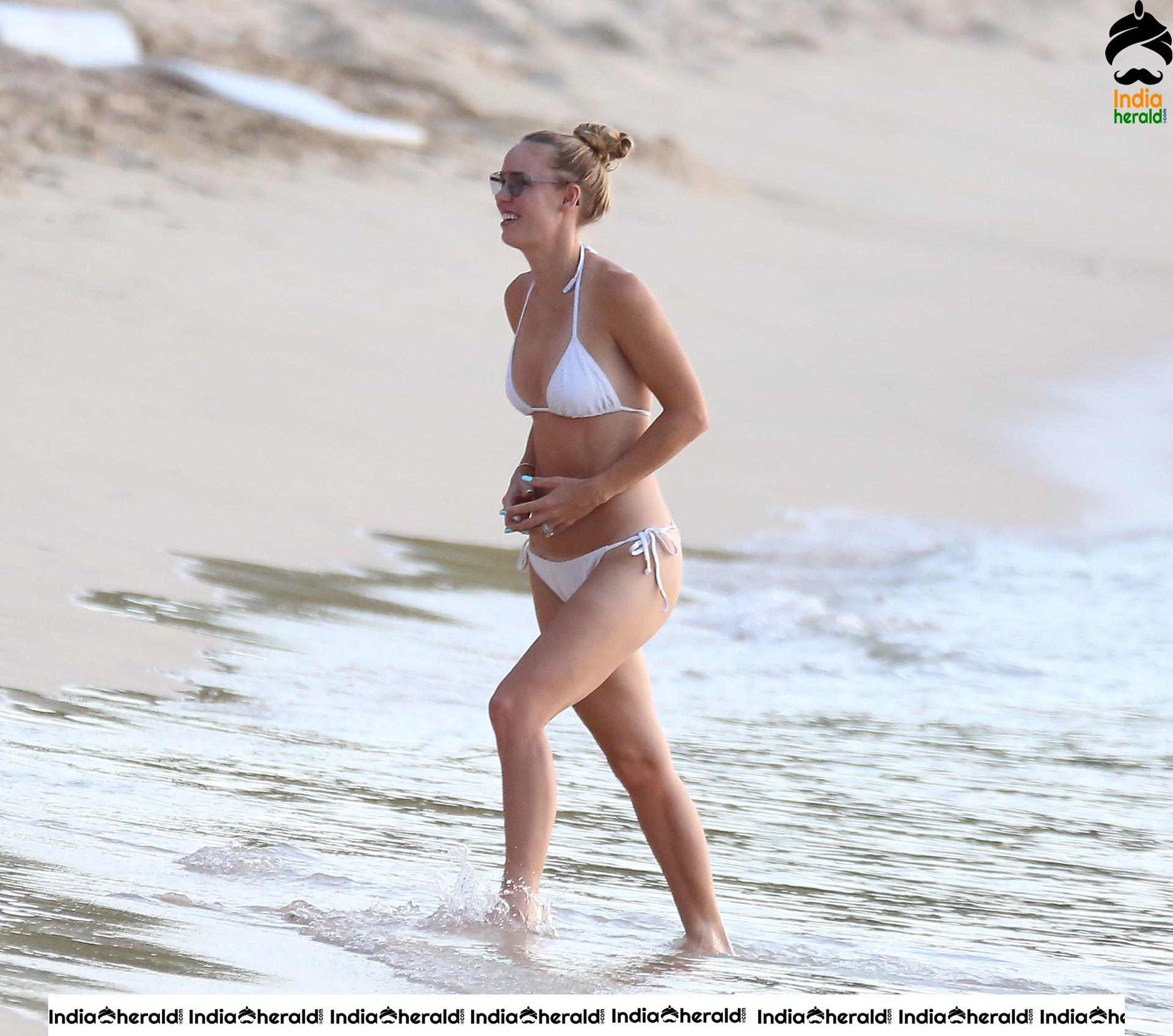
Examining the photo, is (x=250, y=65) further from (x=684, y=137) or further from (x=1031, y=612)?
(x=1031, y=612)

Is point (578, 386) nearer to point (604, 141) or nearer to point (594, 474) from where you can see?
point (594, 474)

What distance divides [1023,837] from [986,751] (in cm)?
104

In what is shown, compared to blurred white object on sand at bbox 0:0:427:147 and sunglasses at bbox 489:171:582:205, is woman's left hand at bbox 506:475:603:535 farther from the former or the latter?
blurred white object on sand at bbox 0:0:427:147

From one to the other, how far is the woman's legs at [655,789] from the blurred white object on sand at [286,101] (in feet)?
50.0

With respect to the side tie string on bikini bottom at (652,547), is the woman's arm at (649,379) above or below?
above

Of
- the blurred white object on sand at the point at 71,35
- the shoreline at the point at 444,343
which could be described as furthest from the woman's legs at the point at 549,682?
the blurred white object on sand at the point at 71,35

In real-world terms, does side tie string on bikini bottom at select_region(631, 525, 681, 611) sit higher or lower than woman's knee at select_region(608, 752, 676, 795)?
higher

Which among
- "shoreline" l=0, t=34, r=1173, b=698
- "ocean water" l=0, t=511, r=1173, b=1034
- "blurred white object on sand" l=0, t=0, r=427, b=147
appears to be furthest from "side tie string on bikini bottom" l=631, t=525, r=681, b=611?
"blurred white object on sand" l=0, t=0, r=427, b=147

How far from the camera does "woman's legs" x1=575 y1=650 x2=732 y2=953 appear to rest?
12.9ft

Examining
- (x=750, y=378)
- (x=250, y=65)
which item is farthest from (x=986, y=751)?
(x=250, y=65)

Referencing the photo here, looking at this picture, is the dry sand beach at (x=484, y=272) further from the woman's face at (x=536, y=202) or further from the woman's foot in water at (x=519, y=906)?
the woman's face at (x=536, y=202)

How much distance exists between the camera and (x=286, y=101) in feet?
62.0

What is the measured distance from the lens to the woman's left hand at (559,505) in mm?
3865

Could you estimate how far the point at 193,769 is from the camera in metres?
4.96
